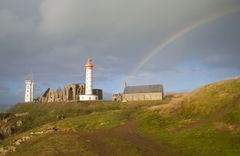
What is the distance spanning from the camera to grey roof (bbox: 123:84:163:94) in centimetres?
13588

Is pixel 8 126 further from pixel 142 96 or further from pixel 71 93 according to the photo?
pixel 71 93

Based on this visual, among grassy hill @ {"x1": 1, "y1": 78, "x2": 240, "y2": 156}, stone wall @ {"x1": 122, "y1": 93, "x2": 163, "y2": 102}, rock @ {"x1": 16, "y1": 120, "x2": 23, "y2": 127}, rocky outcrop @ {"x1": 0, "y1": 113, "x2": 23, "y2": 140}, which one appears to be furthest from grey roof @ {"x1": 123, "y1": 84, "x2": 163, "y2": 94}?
grassy hill @ {"x1": 1, "y1": 78, "x2": 240, "y2": 156}

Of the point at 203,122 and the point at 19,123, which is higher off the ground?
the point at 203,122

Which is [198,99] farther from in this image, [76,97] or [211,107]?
[76,97]

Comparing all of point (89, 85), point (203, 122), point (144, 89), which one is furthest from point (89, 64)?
point (203, 122)

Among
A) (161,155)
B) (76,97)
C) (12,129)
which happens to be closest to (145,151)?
(161,155)

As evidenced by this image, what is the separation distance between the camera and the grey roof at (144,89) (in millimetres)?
135875

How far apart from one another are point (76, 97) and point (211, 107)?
11309 cm

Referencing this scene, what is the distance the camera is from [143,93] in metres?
138

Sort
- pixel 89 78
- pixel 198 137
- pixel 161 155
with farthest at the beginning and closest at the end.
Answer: pixel 89 78
pixel 198 137
pixel 161 155

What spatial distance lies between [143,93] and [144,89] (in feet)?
7.82

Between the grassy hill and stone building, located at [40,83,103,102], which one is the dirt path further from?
stone building, located at [40,83,103,102]

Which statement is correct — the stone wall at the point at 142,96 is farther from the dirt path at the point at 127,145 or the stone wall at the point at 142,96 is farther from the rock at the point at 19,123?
the dirt path at the point at 127,145

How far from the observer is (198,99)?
64688 mm
